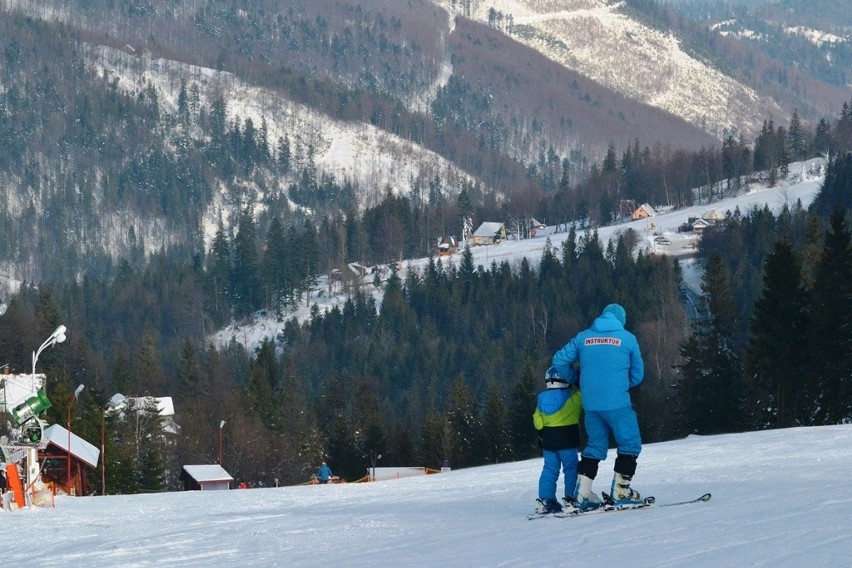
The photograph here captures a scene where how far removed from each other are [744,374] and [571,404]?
3927 cm

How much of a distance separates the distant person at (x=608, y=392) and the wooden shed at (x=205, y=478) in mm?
34476

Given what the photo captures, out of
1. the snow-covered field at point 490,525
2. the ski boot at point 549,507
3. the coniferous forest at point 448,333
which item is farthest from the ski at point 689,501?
the coniferous forest at point 448,333

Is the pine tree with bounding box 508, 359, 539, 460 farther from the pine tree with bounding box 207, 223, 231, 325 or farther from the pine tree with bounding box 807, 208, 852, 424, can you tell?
the pine tree with bounding box 207, 223, 231, 325

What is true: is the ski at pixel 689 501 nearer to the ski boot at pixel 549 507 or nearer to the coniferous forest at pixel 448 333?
the ski boot at pixel 549 507

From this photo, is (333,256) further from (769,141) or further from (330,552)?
(330,552)

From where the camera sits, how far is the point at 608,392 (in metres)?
12.9

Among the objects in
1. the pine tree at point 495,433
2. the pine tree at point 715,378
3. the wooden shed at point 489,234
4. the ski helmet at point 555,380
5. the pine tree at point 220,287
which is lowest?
the pine tree at point 495,433

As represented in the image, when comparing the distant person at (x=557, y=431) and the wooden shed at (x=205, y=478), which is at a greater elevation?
the distant person at (x=557, y=431)

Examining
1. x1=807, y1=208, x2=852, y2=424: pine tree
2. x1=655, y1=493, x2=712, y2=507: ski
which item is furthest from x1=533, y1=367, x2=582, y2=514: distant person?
x1=807, y1=208, x2=852, y2=424: pine tree

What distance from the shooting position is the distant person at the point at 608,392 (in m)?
13.0

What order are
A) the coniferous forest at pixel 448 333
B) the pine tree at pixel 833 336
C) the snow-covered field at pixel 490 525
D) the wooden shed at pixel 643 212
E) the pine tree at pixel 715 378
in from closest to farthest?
the snow-covered field at pixel 490 525 < the pine tree at pixel 833 336 < the coniferous forest at pixel 448 333 < the pine tree at pixel 715 378 < the wooden shed at pixel 643 212

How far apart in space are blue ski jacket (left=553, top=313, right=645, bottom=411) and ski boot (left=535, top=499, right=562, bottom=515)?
1150mm

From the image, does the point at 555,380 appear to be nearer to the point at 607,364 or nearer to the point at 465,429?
the point at 607,364

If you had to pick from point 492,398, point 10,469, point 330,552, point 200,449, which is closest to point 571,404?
point 330,552
